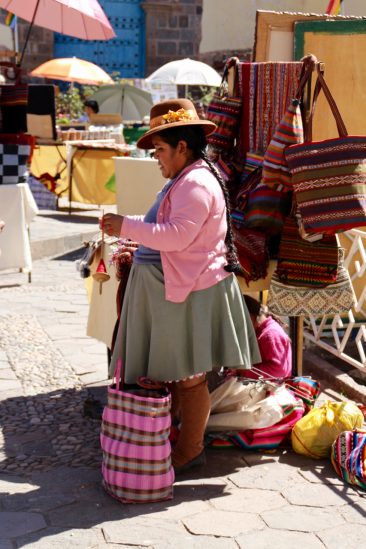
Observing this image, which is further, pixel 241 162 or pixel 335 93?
pixel 335 93

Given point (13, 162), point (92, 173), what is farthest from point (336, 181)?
point (92, 173)

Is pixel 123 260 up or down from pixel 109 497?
up

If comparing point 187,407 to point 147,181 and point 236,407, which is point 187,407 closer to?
point 236,407

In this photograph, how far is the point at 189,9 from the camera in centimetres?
2416

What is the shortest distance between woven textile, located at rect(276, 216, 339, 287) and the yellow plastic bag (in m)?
0.67

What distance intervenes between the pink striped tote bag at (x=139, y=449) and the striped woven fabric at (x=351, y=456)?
0.83 meters

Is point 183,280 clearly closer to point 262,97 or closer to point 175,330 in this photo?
point 175,330

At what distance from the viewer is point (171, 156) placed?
4.07 meters

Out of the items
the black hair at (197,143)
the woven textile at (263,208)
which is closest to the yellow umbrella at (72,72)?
the woven textile at (263,208)

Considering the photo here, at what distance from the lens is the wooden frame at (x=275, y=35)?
18.2 ft

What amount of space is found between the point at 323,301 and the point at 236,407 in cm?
73

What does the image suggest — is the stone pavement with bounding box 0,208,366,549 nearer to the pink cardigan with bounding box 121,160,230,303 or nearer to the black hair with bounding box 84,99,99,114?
the pink cardigan with bounding box 121,160,230,303

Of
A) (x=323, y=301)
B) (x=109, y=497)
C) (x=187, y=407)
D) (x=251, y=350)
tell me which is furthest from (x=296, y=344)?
(x=109, y=497)

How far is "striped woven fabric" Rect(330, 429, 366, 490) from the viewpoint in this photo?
13.5 ft
